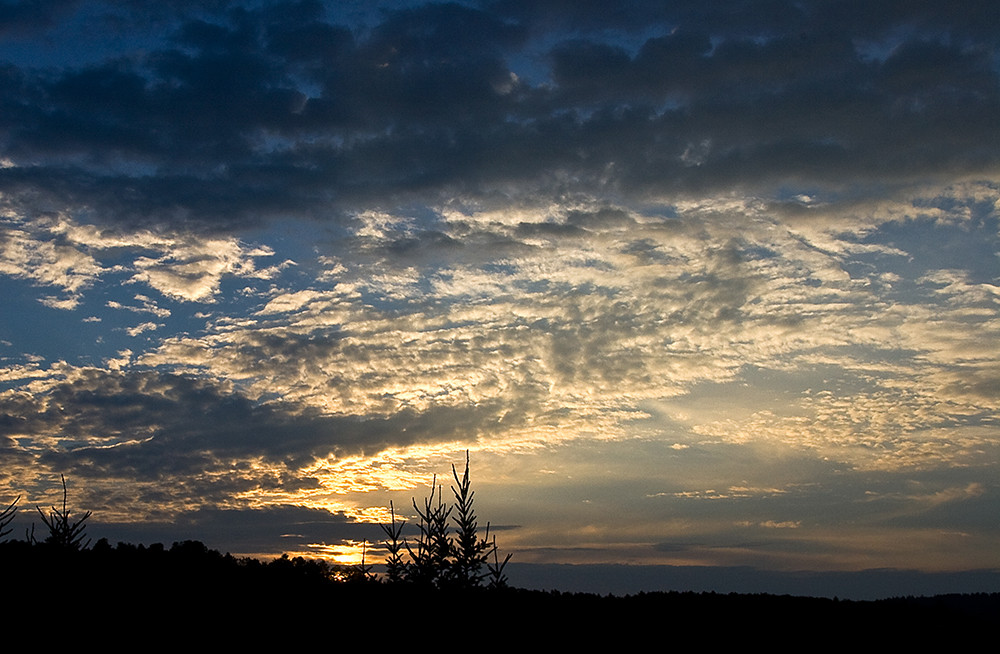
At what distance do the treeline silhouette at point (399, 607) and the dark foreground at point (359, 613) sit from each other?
0.21 ft

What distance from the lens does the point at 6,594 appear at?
23.2 m

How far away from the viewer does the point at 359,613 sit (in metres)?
25.5

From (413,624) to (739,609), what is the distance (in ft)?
60.2

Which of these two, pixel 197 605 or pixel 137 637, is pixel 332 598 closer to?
pixel 197 605

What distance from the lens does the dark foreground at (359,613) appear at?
2253 centimetres

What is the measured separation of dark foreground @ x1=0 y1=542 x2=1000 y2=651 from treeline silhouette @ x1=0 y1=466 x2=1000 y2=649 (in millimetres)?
65

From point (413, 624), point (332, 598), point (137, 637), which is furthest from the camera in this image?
point (332, 598)

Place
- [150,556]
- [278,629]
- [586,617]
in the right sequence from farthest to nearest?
[150,556] < [586,617] < [278,629]

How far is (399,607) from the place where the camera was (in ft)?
87.2

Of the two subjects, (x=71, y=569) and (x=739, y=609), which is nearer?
(x=71, y=569)

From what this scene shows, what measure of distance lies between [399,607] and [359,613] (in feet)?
5.28

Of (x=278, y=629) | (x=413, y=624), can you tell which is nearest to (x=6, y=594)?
(x=278, y=629)

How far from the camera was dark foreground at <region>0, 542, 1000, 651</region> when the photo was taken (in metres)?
22.5

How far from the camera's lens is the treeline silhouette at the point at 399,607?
23.3 meters
